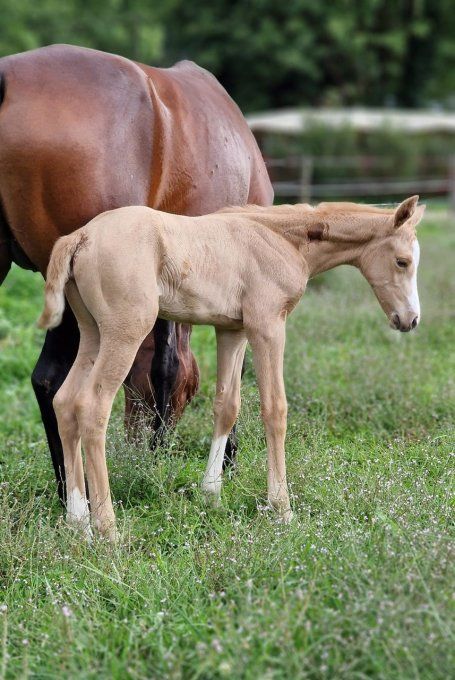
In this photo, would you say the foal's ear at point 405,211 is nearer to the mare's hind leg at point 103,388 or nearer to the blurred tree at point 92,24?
the mare's hind leg at point 103,388

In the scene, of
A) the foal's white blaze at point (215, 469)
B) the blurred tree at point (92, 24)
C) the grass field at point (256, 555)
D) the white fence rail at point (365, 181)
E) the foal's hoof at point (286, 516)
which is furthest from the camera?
the blurred tree at point (92, 24)

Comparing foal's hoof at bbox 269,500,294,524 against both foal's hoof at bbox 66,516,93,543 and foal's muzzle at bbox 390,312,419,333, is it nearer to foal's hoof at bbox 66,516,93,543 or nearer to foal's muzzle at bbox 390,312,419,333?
foal's hoof at bbox 66,516,93,543

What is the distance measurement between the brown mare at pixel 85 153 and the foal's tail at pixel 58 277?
0.33 m

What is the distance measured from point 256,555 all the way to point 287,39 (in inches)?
1214

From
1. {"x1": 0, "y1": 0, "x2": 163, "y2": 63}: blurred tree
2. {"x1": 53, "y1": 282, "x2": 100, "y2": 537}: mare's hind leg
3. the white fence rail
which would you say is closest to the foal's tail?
{"x1": 53, "y1": 282, "x2": 100, "y2": 537}: mare's hind leg

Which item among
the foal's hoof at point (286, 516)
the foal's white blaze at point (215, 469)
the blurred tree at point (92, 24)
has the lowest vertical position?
the blurred tree at point (92, 24)

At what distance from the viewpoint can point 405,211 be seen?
12.7 ft

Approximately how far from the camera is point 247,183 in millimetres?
4785

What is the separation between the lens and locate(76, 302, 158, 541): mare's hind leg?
12.1 ft

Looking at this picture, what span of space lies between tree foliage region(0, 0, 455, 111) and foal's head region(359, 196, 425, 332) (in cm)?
2702

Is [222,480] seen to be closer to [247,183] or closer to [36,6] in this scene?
[247,183]

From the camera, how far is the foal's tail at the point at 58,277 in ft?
11.9

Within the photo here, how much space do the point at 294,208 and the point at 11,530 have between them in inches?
71.0

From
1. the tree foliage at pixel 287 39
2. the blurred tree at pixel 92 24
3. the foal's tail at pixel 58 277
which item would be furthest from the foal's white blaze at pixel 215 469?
the tree foliage at pixel 287 39
